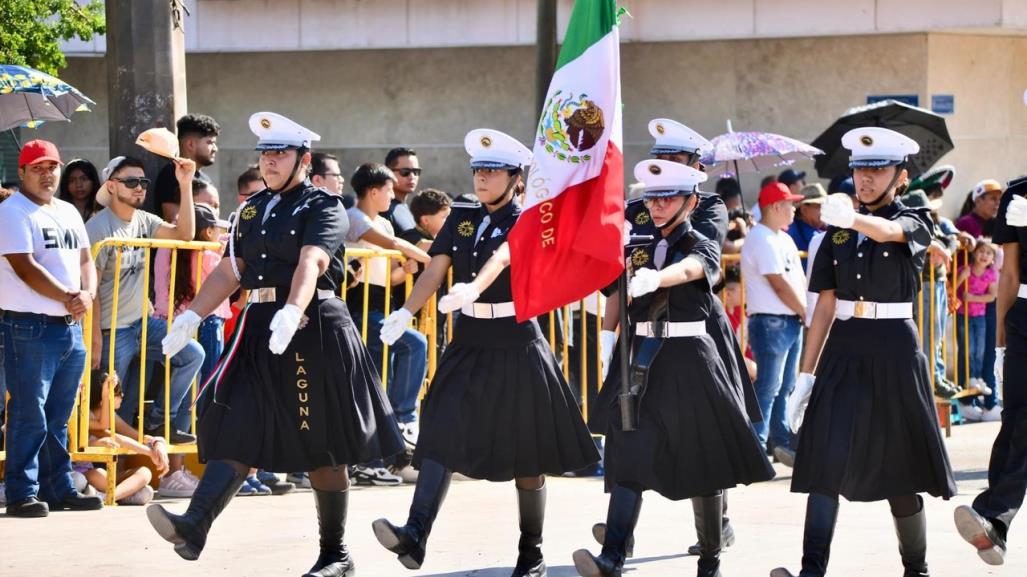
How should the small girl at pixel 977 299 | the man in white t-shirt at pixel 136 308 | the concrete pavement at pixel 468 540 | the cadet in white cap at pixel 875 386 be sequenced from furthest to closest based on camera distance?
1. the small girl at pixel 977 299
2. the man in white t-shirt at pixel 136 308
3. the concrete pavement at pixel 468 540
4. the cadet in white cap at pixel 875 386

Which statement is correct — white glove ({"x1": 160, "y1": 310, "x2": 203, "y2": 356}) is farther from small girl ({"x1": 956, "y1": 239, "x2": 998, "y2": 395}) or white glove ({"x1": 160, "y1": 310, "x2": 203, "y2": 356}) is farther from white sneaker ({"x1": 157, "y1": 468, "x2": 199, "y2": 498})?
small girl ({"x1": 956, "y1": 239, "x2": 998, "y2": 395})

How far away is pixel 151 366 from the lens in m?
9.76

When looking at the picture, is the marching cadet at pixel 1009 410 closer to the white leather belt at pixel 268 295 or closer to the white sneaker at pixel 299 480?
the white leather belt at pixel 268 295

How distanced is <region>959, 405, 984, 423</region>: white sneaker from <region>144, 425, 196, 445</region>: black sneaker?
23.5 ft

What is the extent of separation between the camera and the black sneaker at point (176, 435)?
9623 millimetres

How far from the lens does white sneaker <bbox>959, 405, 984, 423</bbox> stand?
14227mm

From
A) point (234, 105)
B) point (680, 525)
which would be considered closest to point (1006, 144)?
point (234, 105)

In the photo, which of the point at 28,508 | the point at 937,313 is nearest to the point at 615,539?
the point at 28,508

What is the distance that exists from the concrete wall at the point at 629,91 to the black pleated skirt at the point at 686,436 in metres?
13.2

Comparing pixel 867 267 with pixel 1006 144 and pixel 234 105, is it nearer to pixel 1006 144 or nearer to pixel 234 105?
pixel 1006 144

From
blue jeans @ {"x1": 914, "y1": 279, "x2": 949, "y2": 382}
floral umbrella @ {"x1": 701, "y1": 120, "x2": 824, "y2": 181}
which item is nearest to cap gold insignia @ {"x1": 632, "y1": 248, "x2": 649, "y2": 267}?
blue jeans @ {"x1": 914, "y1": 279, "x2": 949, "y2": 382}

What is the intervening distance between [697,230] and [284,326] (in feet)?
6.34

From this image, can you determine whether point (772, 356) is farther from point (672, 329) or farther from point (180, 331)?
point (180, 331)

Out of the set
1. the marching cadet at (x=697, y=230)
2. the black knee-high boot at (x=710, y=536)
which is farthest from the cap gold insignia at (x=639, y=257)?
the black knee-high boot at (x=710, y=536)
